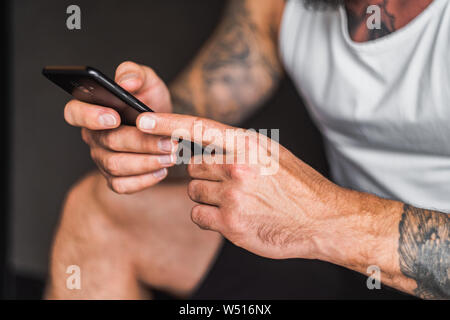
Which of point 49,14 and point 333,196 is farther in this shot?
point 49,14

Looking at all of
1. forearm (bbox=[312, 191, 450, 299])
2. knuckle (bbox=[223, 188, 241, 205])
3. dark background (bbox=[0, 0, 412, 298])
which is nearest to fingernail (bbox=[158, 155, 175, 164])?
knuckle (bbox=[223, 188, 241, 205])

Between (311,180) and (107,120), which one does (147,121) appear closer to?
(107,120)

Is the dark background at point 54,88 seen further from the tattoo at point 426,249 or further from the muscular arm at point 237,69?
the tattoo at point 426,249

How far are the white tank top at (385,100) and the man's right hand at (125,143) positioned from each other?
35 cm

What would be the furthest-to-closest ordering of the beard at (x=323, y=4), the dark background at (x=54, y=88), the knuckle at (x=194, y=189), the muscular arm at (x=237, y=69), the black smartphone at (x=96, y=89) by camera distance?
the dark background at (x=54, y=88) < the muscular arm at (x=237, y=69) < the beard at (x=323, y=4) < the knuckle at (x=194, y=189) < the black smartphone at (x=96, y=89)

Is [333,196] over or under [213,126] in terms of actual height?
under

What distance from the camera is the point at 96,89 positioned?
554 millimetres

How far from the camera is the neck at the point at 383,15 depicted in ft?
2.20

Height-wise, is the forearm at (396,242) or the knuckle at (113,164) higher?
the knuckle at (113,164)

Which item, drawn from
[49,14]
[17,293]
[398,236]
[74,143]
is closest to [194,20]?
[49,14]

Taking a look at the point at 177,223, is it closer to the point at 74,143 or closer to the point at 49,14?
the point at 74,143

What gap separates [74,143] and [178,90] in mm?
593

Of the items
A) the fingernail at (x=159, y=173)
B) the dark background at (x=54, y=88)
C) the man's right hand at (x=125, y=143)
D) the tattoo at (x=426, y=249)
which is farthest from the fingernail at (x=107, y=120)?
the dark background at (x=54, y=88)

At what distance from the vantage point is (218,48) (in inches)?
41.3
